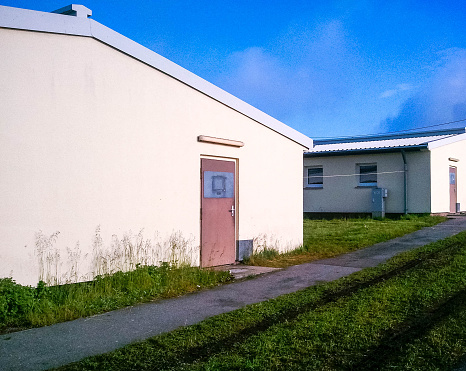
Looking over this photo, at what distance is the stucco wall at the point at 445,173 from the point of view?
19438 millimetres

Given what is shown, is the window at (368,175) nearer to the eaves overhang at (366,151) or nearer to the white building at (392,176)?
the white building at (392,176)

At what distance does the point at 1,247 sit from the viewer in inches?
250

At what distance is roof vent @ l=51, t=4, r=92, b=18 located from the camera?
7.33 meters

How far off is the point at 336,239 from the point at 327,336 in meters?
8.90

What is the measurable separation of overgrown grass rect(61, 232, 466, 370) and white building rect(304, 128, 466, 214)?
42.2 ft

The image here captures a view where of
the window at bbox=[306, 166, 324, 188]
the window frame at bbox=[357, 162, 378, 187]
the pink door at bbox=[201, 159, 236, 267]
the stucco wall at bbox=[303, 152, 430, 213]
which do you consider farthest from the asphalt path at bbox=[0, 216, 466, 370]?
the window at bbox=[306, 166, 324, 188]

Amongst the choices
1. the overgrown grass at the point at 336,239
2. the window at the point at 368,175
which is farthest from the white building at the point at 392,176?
the overgrown grass at the point at 336,239

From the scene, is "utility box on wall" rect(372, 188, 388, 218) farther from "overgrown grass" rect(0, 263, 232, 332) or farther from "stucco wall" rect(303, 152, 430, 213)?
"overgrown grass" rect(0, 263, 232, 332)

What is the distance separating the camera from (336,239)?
1354 cm

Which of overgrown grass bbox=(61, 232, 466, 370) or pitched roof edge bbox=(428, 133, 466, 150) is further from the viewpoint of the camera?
pitched roof edge bbox=(428, 133, 466, 150)

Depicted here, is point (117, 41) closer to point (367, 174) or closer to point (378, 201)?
point (378, 201)

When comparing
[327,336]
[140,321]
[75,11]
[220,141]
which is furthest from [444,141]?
[140,321]

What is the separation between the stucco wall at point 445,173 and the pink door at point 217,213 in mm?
12175

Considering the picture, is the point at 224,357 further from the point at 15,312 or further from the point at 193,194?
the point at 193,194
